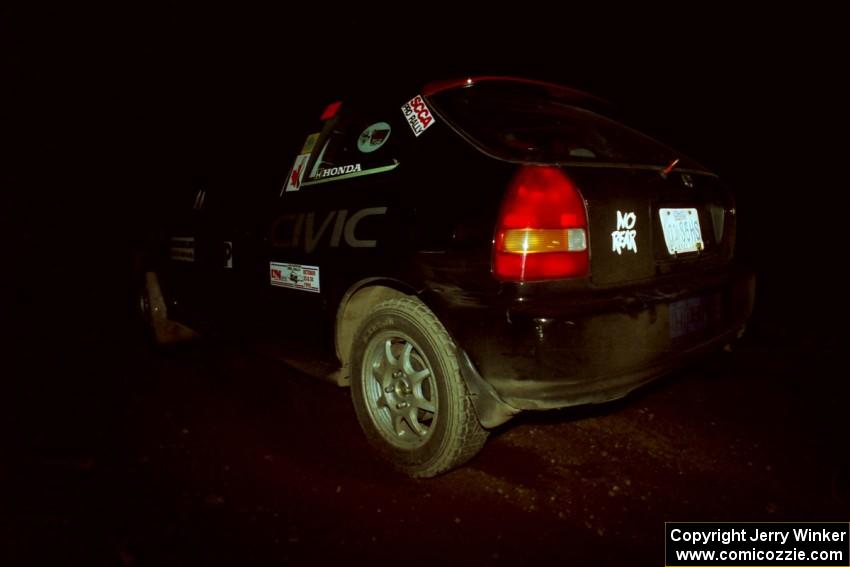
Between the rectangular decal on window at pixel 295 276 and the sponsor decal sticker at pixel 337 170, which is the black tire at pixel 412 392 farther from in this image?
the sponsor decal sticker at pixel 337 170

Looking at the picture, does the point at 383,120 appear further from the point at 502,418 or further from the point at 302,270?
the point at 502,418

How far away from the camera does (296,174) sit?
2.80 m

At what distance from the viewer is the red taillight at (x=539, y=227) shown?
1870mm

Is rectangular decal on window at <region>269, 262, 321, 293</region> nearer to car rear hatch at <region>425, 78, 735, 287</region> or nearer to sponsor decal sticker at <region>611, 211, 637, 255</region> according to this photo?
car rear hatch at <region>425, 78, 735, 287</region>

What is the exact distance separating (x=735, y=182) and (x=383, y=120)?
20.1ft

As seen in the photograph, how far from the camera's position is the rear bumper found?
6.01 feet

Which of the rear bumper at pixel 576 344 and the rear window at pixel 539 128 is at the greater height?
the rear window at pixel 539 128

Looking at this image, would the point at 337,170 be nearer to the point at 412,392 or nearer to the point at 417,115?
the point at 417,115

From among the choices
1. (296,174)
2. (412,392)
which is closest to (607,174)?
(412,392)

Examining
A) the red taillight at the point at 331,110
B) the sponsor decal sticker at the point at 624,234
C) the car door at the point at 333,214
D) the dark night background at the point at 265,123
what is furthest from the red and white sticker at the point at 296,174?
the sponsor decal sticker at the point at 624,234

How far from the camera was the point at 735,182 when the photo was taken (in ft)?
22.9

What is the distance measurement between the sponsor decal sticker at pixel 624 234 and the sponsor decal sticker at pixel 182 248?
106 inches

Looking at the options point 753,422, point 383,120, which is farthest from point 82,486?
point 753,422

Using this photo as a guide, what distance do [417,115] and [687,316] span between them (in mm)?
1325
